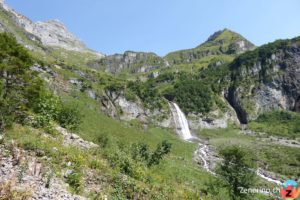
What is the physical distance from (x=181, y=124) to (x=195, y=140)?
23.0m

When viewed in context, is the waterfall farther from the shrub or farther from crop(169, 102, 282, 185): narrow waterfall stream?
the shrub

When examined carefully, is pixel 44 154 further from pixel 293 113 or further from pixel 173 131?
pixel 293 113

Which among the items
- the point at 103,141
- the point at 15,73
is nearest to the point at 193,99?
the point at 103,141

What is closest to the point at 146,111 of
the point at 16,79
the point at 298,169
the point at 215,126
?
the point at 215,126

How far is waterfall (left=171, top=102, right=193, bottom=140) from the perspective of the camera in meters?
148

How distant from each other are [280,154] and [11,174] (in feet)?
372

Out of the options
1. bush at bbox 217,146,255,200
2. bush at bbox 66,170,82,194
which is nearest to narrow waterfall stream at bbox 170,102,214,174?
bush at bbox 217,146,255,200

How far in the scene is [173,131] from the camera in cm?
14750

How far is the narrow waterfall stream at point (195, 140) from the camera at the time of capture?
89150 millimetres

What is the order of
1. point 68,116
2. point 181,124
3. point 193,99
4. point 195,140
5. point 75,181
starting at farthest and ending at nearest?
point 193,99 → point 181,124 → point 195,140 → point 68,116 → point 75,181

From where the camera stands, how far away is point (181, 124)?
159 meters

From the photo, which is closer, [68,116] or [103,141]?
[103,141]

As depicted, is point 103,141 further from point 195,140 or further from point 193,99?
point 193,99

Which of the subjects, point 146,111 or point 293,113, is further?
point 293,113
